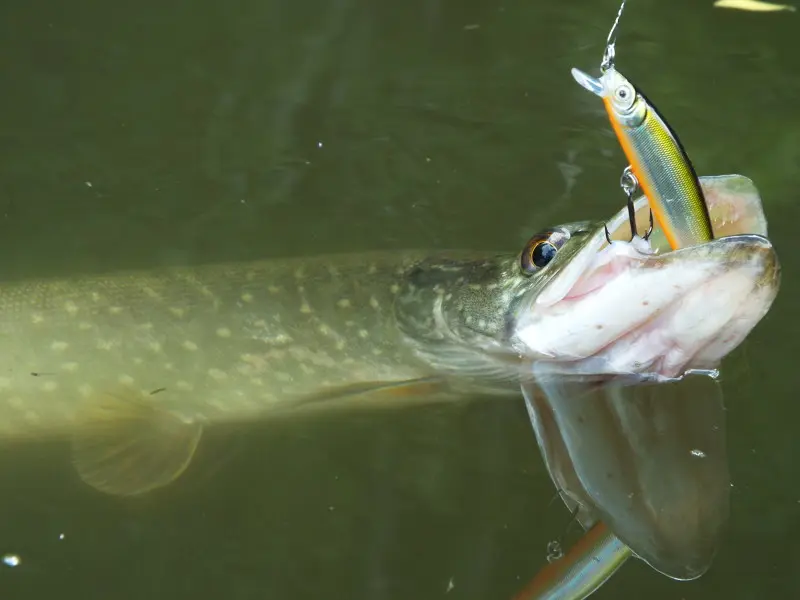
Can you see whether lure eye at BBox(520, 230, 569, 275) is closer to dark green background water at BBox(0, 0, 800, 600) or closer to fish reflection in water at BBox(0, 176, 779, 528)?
fish reflection in water at BBox(0, 176, 779, 528)

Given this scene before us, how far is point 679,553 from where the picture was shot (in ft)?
7.50

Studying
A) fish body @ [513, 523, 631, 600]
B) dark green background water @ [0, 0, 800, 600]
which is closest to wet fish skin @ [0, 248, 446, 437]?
dark green background water @ [0, 0, 800, 600]

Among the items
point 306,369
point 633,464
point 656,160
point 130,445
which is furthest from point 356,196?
point 656,160

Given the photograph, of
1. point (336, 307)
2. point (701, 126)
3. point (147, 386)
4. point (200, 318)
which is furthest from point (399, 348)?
point (701, 126)

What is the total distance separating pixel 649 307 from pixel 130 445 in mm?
1610

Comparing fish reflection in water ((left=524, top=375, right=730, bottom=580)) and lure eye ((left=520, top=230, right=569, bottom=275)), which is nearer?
lure eye ((left=520, top=230, right=569, bottom=275))

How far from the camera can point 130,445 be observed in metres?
2.71

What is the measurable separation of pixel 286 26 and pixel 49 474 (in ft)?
6.89

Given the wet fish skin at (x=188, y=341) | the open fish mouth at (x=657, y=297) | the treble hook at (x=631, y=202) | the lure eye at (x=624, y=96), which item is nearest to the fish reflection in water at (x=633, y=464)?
the open fish mouth at (x=657, y=297)

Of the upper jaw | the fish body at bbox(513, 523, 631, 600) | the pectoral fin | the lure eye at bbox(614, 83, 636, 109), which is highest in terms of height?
the lure eye at bbox(614, 83, 636, 109)

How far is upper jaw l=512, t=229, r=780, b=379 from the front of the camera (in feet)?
6.25

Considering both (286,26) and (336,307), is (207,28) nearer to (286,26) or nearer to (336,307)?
(286,26)

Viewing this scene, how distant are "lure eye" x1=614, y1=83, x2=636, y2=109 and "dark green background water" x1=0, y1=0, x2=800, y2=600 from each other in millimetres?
1162

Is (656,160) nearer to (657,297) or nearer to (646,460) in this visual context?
(657,297)
